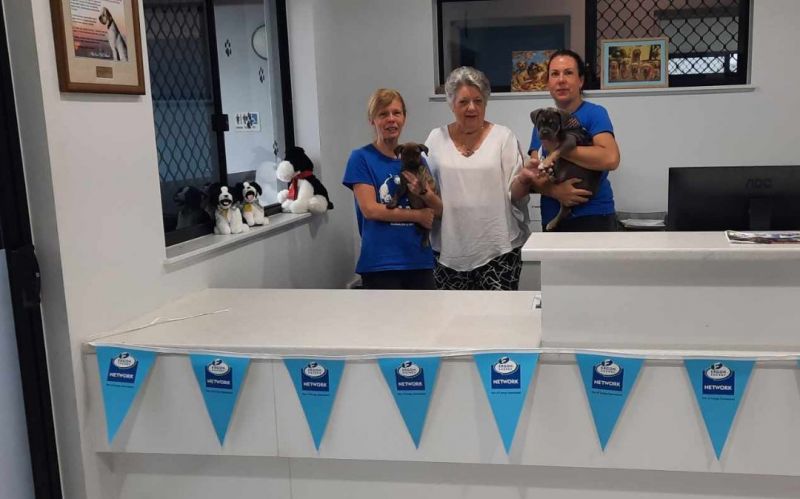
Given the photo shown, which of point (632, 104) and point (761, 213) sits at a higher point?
point (632, 104)


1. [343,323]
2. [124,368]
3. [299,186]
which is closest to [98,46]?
[124,368]

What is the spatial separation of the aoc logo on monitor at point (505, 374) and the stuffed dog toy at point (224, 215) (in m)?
1.53

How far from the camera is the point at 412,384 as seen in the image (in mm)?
1787

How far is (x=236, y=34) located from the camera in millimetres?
3689

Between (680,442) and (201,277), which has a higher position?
(201,277)

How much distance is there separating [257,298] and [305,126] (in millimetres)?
1745

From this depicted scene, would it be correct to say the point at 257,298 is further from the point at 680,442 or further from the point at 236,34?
the point at 236,34

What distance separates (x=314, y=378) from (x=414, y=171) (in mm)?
955

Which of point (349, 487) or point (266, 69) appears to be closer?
point (349, 487)

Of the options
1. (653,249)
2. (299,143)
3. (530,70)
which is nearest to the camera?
(653,249)

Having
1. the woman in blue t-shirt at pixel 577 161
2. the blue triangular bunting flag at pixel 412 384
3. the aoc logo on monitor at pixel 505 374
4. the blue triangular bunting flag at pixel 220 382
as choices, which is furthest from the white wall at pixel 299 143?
the woman in blue t-shirt at pixel 577 161

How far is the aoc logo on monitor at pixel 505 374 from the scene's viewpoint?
174 cm

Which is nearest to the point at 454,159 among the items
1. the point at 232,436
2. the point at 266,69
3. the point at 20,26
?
the point at 232,436

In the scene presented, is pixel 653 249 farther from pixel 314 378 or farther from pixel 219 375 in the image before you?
pixel 219 375
